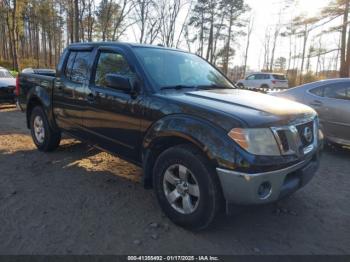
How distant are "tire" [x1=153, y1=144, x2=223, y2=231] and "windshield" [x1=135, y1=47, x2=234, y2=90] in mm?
891

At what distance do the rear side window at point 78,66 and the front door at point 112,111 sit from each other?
0.87 ft

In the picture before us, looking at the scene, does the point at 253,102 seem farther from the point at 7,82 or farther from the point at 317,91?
the point at 7,82

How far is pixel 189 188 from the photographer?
3184 mm

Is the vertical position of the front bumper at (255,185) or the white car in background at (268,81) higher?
the white car in background at (268,81)

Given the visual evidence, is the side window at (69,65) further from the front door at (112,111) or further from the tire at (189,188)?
the tire at (189,188)

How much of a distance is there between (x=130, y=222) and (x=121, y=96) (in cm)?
144

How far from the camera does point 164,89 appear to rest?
12.0 feet

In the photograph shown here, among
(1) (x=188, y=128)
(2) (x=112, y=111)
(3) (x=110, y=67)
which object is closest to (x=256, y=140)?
(1) (x=188, y=128)

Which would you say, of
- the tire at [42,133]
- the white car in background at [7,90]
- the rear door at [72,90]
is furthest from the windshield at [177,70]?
the white car in background at [7,90]

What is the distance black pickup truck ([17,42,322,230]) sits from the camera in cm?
283

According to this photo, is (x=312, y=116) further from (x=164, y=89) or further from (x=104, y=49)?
(x=104, y=49)

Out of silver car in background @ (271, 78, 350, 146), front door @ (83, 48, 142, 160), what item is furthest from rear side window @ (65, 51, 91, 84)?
silver car in background @ (271, 78, 350, 146)

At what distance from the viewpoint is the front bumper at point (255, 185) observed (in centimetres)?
277

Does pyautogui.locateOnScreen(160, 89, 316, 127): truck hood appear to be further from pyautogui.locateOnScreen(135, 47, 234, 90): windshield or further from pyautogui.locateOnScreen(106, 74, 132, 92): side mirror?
pyautogui.locateOnScreen(106, 74, 132, 92): side mirror
